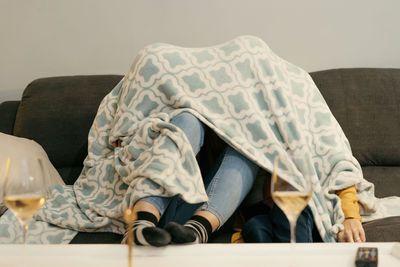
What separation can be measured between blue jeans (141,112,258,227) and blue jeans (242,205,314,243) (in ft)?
0.26

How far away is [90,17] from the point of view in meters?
2.46

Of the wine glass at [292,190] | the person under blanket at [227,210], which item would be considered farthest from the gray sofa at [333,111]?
the wine glass at [292,190]

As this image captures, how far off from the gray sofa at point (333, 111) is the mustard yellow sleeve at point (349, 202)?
38cm

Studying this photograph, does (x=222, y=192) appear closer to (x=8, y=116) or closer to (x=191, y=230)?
(x=191, y=230)

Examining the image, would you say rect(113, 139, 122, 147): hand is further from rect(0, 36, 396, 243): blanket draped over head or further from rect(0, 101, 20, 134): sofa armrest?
rect(0, 101, 20, 134): sofa armrest

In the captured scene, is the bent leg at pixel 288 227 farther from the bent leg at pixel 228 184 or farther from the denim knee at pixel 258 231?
the bent leg at pixel 228 184

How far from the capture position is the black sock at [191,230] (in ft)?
3.29

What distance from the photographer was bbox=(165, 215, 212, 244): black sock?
3.29ft

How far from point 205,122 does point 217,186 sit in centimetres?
28

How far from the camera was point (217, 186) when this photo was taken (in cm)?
148

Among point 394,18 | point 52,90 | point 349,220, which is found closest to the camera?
point 349,220

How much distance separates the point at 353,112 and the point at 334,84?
0.14 m

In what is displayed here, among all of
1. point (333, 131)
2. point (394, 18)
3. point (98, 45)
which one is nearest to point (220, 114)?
point (333, 131)

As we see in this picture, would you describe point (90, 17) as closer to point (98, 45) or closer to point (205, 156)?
point (98, 45)
